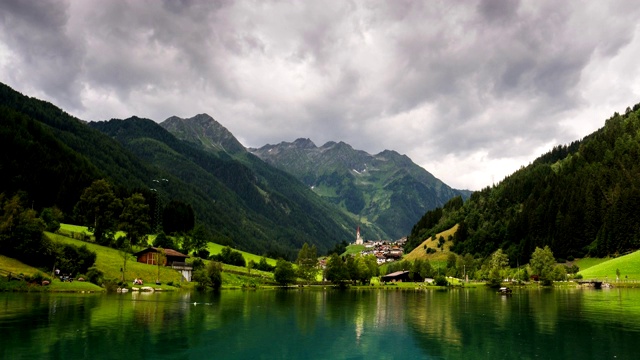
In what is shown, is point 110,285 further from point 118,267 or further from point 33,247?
point 33,247

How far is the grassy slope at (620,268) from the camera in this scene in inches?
6358

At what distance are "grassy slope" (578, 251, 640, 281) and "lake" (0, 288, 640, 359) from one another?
115603 millimetres

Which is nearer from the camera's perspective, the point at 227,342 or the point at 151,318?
the point at 227,342

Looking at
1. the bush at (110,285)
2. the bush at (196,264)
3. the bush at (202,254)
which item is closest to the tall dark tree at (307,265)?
the bush at (202,254)

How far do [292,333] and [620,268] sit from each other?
169636 mm

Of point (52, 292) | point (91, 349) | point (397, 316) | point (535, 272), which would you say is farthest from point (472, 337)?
point (535, 272)

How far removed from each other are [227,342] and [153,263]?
9703 cm

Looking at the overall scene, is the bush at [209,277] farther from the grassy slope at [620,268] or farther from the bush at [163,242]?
the grassy slope at [620,268]

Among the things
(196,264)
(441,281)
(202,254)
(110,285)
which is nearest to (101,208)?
(196,264)

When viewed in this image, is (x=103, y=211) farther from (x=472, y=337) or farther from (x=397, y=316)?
(x=472, y=337)

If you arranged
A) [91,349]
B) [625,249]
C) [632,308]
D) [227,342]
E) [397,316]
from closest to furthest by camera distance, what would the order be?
[91,349]
[227,342]
[397,316]
[632,308]
[625,249]

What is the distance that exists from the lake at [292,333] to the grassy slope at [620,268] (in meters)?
116

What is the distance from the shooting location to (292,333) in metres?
47.1

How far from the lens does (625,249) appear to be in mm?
197500
